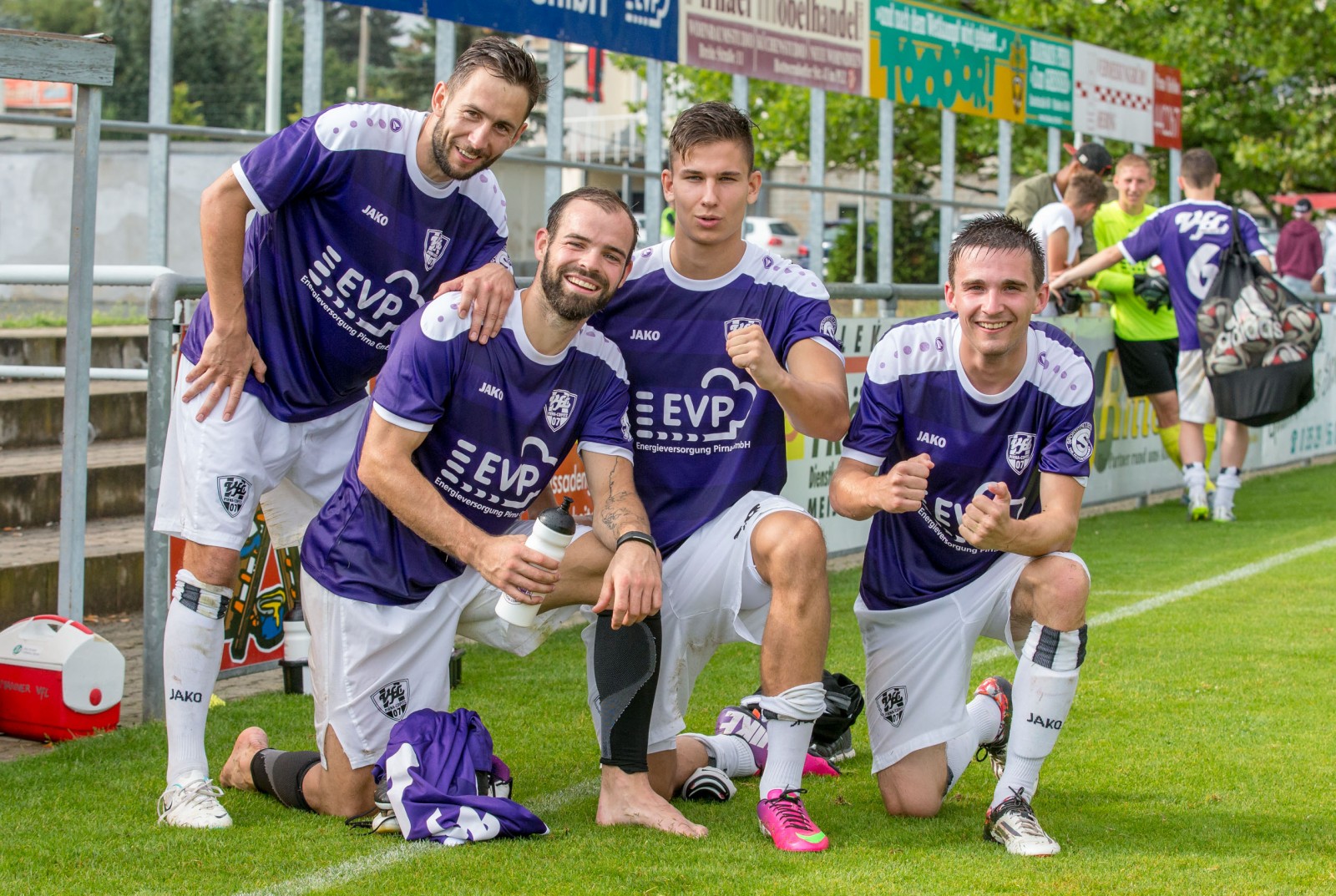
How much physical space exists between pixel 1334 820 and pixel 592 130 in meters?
37.2

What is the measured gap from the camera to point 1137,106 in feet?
62.3

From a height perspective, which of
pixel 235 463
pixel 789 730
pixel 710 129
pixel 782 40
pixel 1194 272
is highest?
pixel 782 40

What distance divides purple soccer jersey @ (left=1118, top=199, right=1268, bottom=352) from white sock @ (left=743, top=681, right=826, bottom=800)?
20.6ft

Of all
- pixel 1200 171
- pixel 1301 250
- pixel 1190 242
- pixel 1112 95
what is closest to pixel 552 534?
pixel 1190 242

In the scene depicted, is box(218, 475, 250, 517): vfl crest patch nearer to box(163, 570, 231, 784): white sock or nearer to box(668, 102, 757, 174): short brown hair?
box(163, 570, 231, 784): white sock

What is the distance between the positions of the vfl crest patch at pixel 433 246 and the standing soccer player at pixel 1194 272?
5616 mm

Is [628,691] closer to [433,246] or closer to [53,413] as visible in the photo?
[433,246]

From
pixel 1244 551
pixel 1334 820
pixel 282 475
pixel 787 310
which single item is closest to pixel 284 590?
pixel 282 475

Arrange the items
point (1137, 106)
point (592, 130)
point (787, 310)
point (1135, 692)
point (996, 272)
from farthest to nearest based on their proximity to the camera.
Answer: point (592, 130) → point (1137, 106) → point (1135, 692) → point (787, 310) → point (996, 272)

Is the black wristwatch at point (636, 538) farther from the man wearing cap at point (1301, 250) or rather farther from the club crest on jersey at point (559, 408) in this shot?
the man wearing cap at point (1301, 250)

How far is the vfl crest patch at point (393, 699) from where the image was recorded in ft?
13.2

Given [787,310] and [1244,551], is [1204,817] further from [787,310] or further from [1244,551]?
[1244,551]

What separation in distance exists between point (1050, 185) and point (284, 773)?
7.14m

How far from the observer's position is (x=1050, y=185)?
9.84 meters
